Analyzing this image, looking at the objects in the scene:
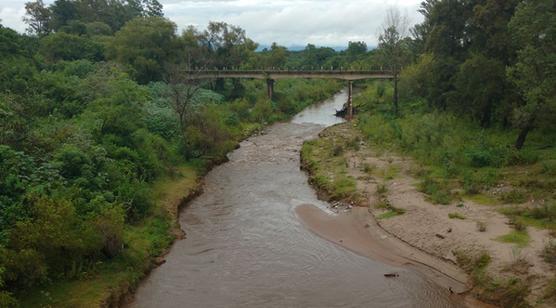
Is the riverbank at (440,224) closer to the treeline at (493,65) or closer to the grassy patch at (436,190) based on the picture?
the grassy patch at (436,190)

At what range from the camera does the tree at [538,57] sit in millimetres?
28180

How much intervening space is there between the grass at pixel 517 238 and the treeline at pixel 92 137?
17623mm

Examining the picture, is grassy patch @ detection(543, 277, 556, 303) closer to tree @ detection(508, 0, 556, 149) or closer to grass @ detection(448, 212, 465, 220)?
grass @ detection(448, 212, 465, 220)

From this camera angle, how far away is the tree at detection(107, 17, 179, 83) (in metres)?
60.7

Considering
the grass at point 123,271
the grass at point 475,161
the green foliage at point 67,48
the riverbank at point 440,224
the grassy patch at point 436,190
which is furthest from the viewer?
the green foliage at point 67,48

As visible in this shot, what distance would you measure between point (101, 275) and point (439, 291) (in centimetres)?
1426

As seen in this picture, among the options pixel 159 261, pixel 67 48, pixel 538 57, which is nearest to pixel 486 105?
pixel 538 57

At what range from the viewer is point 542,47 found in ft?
95.7

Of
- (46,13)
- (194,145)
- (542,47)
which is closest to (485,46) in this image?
(542,47)

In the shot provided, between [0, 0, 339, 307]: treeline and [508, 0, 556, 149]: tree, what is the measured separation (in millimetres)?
22931

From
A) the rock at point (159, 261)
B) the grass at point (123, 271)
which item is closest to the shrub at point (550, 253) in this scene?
the rock at point (159, 261)

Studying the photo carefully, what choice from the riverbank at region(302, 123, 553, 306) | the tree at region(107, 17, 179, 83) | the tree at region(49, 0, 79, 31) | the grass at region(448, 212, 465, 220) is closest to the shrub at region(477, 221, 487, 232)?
the riverbank at region(302, 123, 553, 306)

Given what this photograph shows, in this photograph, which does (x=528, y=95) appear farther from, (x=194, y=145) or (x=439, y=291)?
(x=194, y=145)

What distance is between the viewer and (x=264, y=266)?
22609 millimetres
